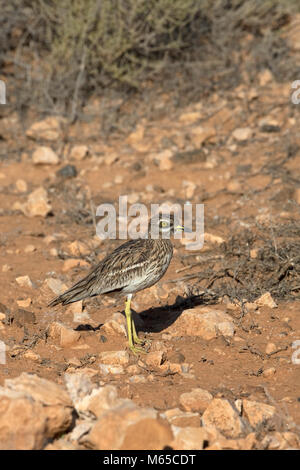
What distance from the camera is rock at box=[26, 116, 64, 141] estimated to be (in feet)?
34.5

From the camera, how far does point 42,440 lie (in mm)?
3592

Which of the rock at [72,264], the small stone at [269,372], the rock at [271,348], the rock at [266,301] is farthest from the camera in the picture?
the rock at [72,264]

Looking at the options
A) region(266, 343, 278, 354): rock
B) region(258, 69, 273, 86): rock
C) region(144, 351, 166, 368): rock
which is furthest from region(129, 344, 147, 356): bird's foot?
region(258, 69, 273, 86): rock

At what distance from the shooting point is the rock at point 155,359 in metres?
4.98

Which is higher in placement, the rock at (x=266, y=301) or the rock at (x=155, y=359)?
the rock at (x=266, y=301)

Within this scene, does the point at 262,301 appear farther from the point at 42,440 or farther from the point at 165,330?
the point at 42,440

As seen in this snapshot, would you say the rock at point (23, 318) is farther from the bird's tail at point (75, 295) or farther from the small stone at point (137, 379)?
the small stone at point (137, 379)

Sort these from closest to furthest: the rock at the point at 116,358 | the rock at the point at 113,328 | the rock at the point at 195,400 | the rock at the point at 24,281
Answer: the rock at the point at 195,400
the rock at the point at 116,358
the rock at the point at 113,328
the rock at the point at 24,281

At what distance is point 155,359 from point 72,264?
2.26 meters

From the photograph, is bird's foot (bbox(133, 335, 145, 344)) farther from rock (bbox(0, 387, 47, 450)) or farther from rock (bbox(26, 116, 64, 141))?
rock (bbox(26, 116, 64, 141))

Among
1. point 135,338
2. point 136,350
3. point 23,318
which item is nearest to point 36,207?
point 23,318

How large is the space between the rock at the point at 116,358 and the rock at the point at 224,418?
105 cm

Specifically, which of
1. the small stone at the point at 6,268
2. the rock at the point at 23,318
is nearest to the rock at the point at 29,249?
the small stone at the point at 6,268
